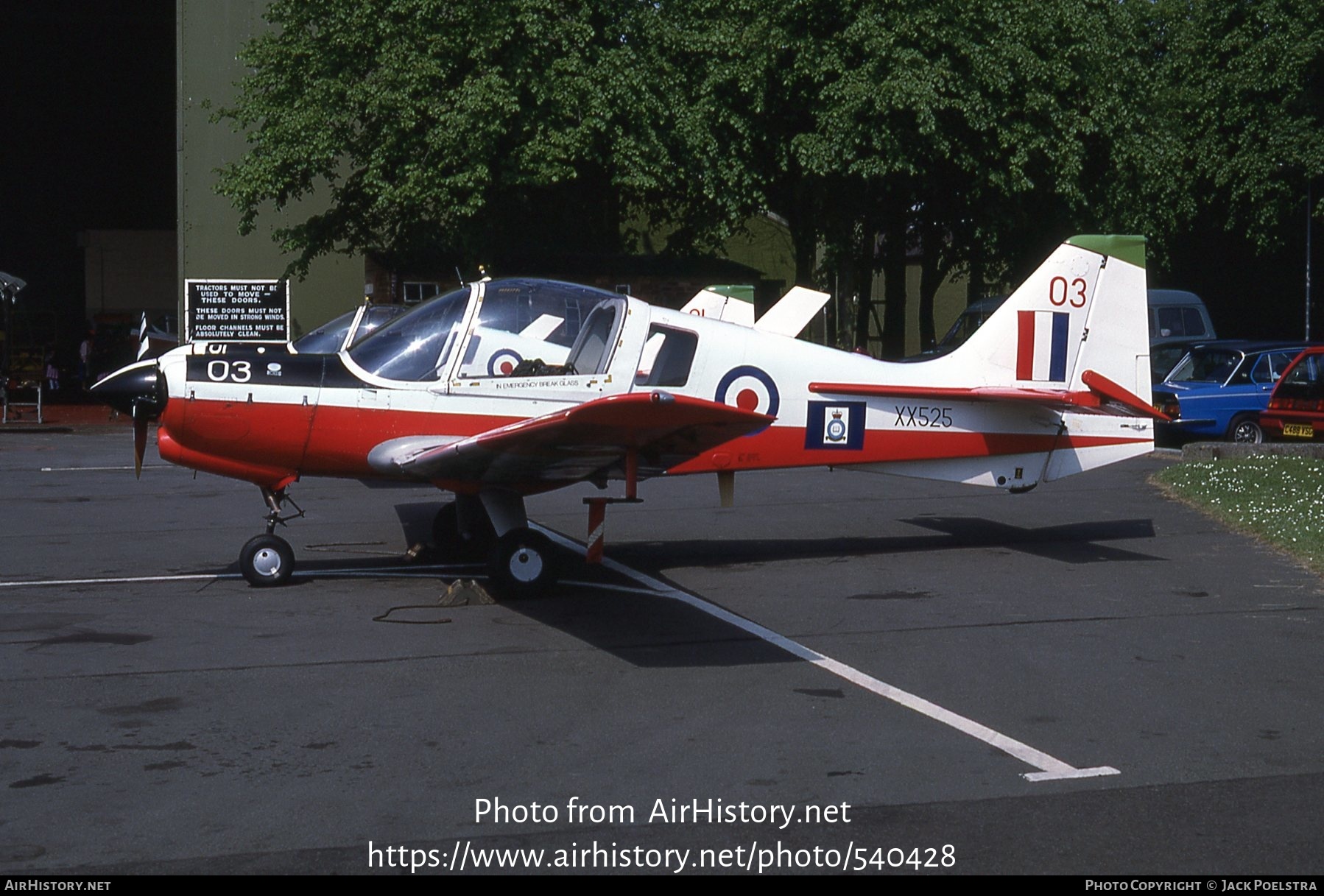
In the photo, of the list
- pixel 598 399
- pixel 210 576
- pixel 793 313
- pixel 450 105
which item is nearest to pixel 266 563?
pixel 210 576

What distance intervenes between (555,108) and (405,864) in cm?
2034

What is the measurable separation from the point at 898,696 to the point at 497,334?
4.15m

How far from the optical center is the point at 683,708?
642cm

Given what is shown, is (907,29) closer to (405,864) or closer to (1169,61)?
(1169,61)

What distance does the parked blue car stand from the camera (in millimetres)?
20078

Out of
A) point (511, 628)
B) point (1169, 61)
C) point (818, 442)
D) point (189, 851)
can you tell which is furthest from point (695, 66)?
point (189, 851)

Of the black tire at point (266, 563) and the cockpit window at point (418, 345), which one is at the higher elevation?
the cockpit window at point (418, 345)

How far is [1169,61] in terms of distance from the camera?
32.1m

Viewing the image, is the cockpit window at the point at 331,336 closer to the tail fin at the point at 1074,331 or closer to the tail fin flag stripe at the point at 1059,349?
the tail fin at the point at 1074,331

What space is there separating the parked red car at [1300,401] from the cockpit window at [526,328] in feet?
41.3

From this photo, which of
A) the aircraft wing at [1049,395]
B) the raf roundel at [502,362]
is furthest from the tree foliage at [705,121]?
the raf roundel at [502,362]

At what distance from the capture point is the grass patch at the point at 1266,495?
1089 centimetres

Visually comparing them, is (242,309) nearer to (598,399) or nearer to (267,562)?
(267,562)

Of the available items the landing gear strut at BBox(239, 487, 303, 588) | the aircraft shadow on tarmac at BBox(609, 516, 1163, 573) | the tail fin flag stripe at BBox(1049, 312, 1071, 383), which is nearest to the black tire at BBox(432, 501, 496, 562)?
the aircraft shadow on tarmac at BBox(609, 516, 1163, 573)
